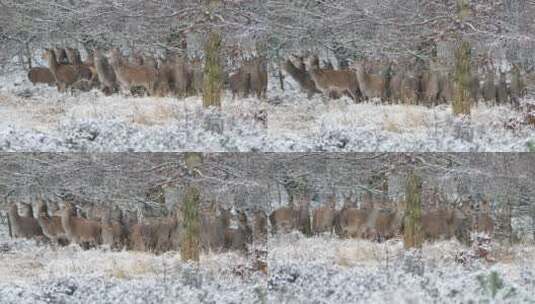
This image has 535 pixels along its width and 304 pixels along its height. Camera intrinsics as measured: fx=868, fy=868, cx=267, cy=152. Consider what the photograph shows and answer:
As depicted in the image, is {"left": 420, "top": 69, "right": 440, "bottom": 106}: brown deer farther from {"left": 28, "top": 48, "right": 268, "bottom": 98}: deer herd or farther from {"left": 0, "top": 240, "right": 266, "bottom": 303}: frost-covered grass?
{"left": 0, "top": 240, "right": 266, "bottom": 303}: frost-covered grass

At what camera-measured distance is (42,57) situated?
399cm

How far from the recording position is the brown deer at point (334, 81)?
4020mm

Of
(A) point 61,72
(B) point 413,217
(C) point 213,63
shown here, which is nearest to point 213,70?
(C) point 213,63

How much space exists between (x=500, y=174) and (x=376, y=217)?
0.61 m

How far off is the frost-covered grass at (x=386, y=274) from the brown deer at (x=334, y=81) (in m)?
0.68

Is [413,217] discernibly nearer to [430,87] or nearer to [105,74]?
[430,87]

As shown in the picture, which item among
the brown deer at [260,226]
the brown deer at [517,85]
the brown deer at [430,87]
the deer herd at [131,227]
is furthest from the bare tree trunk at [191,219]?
the brown deer at [517,85]

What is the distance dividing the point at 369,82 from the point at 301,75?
0.32m

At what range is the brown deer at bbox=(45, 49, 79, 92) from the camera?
3.98 meters

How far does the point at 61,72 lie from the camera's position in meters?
3.98

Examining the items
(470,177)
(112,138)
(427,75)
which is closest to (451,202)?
(470,177)

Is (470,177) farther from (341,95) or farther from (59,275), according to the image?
(59,275)

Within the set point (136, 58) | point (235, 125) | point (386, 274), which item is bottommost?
point (386, 274)

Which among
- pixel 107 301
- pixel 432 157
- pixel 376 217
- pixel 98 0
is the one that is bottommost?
pixel 107 301
